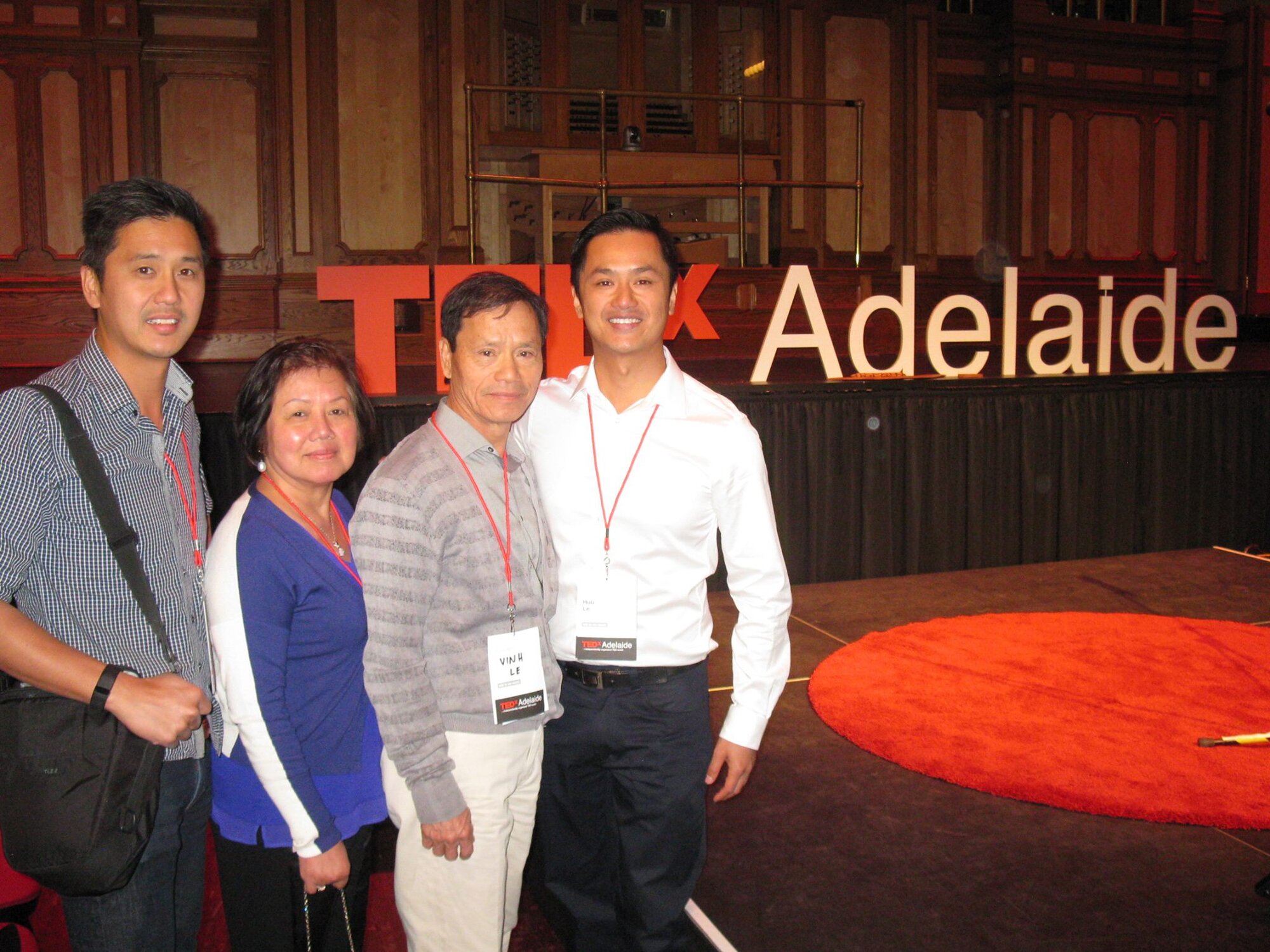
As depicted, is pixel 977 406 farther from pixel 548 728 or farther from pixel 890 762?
pixel 548 728

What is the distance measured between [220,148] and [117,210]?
666cm

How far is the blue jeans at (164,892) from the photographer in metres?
1.19

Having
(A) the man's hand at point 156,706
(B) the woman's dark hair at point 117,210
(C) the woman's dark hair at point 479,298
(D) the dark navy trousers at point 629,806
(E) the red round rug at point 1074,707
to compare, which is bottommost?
(E) the red round rug at point 1074,707

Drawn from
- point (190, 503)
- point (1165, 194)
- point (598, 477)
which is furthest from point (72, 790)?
point (1165, 194)

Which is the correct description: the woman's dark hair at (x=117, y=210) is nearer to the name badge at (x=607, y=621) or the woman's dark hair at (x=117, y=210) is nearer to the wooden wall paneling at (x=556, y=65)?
the name badge at (x=607, y=621)

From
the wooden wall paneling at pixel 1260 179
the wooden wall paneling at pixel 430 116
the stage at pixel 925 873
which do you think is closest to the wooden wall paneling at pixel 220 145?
the wooden wall paneling at pixel 430 116

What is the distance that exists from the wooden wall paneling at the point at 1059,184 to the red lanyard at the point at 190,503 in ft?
29.3

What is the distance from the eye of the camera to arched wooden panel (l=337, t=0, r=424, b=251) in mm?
7285

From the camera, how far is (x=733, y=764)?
1.54m

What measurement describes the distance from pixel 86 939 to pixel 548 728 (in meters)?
0.64

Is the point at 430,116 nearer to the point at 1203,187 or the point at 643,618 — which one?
the point at 643,618

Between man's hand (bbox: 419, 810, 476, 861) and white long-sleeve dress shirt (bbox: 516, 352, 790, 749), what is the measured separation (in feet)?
1.09

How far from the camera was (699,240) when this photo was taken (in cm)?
816

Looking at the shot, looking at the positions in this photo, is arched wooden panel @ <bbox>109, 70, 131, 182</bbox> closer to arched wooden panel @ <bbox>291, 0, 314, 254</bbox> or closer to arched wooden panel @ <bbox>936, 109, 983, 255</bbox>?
arched wooden panel @ <bbox>291, 0, 314, 254</bbox>
